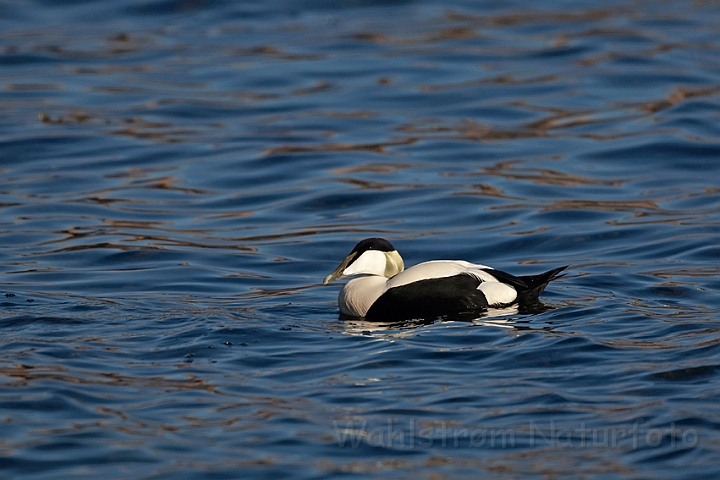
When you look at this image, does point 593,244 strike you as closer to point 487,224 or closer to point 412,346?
point 487,224

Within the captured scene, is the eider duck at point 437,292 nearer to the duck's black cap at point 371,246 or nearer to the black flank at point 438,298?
the black flank at point 438,298

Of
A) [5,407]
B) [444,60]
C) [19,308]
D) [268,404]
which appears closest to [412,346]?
[268,404]

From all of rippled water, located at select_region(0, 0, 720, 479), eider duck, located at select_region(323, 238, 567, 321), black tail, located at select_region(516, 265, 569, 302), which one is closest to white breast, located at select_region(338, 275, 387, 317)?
eider duck, located at select_region(323, 238, 567, 321)

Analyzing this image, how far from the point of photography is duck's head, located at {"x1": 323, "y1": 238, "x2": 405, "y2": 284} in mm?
7277

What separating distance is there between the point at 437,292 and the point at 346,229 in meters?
3.15

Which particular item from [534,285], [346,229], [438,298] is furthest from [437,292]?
[346,229]

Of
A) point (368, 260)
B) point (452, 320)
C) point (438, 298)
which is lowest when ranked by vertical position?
point (452, 320)

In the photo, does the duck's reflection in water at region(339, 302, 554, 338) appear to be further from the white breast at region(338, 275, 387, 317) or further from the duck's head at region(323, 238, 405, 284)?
the duck's head at region(323, 238, 405, 284)

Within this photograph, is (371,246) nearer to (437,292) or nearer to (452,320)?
(437,292)

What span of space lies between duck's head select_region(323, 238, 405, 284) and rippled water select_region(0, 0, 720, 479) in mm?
308

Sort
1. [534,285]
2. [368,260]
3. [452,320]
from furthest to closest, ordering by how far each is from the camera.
Result: [368,260] → [534,285] → [452,320]

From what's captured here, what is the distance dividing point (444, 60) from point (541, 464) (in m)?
12.2

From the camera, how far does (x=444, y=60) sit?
639 inches

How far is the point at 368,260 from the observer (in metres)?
7.30
